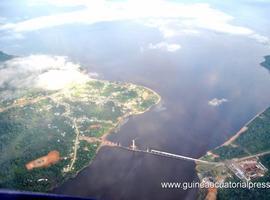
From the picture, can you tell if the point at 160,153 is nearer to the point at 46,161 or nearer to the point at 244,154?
the point at 244,154

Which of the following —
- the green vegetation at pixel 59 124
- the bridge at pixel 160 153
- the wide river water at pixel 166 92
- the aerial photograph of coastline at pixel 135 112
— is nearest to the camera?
the aerial photograph of coastline at pixel 135 112

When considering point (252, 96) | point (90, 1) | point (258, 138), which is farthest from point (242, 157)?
point (90, 1)

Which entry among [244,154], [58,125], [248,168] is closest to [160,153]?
[244,154]

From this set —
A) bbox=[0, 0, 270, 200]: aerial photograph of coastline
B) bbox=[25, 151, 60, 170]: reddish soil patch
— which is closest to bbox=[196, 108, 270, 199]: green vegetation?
bbox=[0, 0, 270, 200]: aerial photograph of coastline

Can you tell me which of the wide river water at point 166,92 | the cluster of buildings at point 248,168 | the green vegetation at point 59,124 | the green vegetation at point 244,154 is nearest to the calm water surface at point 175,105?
the wide river water at point 166,92

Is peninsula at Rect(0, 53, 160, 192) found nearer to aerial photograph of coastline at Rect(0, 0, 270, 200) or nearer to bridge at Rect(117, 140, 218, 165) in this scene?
aerial photograph of coastline at Rect(0, 0, 270, 200)

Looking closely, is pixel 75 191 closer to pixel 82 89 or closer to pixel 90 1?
pixel 82 89

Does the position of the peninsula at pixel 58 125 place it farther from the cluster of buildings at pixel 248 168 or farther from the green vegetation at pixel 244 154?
the cluster of buildings at pixel 248 168
